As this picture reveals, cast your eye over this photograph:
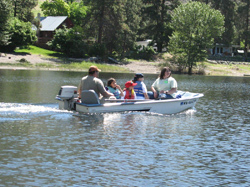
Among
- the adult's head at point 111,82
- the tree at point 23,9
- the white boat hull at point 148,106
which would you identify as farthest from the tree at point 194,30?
the adult's head at point 111,82

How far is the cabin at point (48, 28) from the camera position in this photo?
85875 mm

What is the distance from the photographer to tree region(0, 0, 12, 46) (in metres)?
62.9

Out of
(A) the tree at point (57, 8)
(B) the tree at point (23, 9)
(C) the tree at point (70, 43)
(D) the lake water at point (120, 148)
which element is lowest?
(D) the lake water at point (120, 148)

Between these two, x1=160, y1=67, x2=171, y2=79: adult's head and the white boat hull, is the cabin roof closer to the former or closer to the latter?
x1=160, y1=67, x2=171, y2=79: adult's head

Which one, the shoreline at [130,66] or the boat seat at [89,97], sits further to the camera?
the shoreline at [130,66]

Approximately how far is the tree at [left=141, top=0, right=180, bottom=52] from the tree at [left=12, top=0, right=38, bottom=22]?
2438cm

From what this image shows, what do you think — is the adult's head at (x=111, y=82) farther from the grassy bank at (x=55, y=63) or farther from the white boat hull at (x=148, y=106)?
the grassy bank at (x=55, y=63)

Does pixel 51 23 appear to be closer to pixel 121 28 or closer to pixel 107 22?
pixel 107 22

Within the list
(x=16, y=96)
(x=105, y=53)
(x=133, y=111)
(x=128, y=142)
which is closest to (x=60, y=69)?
(x=105, y=53)

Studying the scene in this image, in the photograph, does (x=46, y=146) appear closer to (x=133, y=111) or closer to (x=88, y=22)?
(x=133, y=111)

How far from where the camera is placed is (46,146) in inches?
500

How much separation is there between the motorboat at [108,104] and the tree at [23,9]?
228ft

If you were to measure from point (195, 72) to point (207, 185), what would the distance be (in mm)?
61830

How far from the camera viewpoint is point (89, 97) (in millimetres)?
18109
